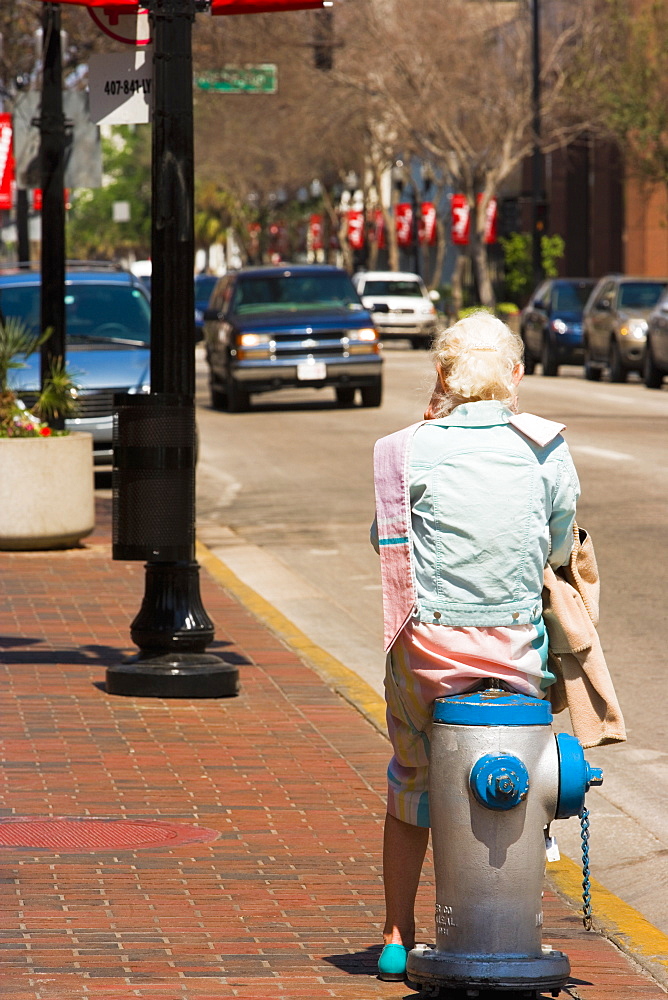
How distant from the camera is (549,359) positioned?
1382 inches

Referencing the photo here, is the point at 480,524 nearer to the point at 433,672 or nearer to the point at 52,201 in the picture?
the point at 433,672

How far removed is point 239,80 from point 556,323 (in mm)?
9611

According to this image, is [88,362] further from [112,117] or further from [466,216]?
[466,216]

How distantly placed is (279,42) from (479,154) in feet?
89.7

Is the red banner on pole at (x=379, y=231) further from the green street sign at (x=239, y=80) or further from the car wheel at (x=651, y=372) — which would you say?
the green street sign at (x=239, y=80)

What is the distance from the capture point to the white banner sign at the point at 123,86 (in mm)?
8273

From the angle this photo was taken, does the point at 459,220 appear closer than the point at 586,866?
No

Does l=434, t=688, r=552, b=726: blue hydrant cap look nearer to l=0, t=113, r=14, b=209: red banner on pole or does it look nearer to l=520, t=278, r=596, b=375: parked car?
l=0, t=113, r=14, b=209: red banner on pole

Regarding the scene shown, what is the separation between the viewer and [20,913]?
4793 mm

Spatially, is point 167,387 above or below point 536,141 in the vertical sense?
below

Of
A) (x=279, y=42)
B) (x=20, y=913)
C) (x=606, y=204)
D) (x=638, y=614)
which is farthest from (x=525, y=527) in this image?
(x=606, y=204)

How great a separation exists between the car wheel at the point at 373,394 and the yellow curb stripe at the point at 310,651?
13.4 metres

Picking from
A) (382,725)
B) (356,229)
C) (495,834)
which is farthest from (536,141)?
(495,834)

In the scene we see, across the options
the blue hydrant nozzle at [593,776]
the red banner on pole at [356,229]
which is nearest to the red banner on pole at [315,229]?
the red banner on pole at [356,229]
